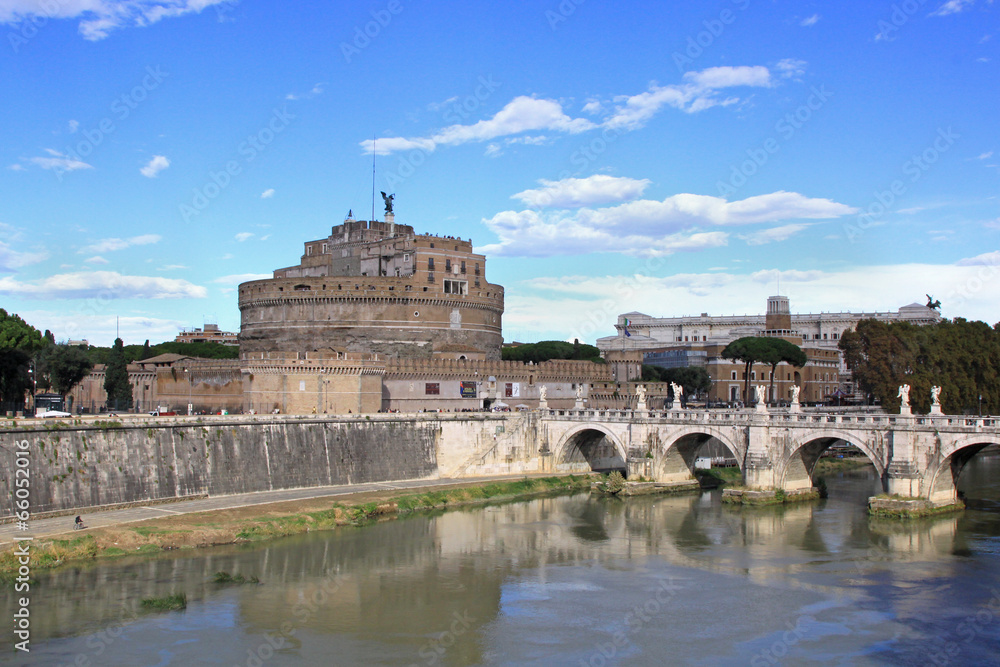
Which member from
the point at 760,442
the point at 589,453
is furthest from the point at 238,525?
the point at 589,453

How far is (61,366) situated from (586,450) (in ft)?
114

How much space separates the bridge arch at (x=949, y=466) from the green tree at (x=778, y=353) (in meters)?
48.3

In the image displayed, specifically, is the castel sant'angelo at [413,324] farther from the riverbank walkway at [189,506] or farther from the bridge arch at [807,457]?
the bridge arch at [807,457]

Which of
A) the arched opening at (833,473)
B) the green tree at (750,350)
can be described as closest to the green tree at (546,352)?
the green tree at (750,350)

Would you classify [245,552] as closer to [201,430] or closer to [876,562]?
[201,430]

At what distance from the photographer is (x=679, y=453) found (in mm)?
56844

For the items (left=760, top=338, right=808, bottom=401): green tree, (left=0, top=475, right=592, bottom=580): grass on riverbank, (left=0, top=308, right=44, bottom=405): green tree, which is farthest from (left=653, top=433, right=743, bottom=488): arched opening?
(left=0, top=308, right=44, bottom=405): green tree

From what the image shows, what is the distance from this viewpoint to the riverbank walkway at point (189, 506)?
3591cm

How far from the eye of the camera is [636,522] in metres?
A: 46.9

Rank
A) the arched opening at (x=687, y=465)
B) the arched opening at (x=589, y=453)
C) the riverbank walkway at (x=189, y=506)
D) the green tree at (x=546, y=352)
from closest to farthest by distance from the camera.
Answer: the riverbank walkway at (x=189, y=506) < the arched opening at (x=687, y=465) < the arched opening at (x=589, y=453) < the green tree at (x=546, y=352)

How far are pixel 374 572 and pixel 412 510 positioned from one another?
11.8 meters

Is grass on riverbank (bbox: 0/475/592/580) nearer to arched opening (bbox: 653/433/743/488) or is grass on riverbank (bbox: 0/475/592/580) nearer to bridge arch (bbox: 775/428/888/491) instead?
arched opening (bbox: 653/433/743/488)

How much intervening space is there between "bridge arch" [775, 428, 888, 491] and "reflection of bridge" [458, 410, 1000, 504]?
5 centimetres

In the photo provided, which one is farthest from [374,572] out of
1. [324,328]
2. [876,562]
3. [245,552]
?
[324,328]
